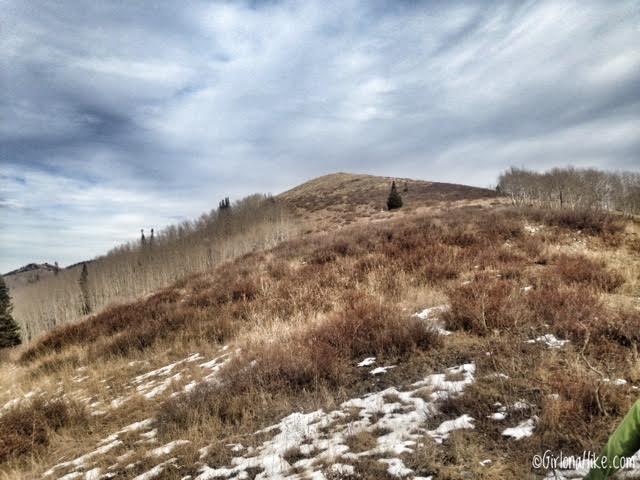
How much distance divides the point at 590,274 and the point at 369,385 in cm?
530

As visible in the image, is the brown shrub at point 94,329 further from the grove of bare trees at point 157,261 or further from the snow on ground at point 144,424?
the grove of bare trees at point 157,261

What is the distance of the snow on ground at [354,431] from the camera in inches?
104

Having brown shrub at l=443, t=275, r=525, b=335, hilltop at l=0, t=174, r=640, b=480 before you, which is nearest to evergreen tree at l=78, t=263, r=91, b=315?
hilltop at l=0, t=174, r=640, b=480

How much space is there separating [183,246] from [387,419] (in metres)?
55.5

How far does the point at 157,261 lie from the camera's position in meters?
54.1

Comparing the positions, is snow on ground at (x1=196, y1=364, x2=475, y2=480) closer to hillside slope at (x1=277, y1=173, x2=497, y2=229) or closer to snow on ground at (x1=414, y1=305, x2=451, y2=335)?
snow on ground at (x1=414, y1=305, x2=451, y2=335)

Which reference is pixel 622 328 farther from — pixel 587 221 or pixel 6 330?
pixel 6 330

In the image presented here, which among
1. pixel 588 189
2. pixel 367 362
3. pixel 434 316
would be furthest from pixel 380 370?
pixel 588 189

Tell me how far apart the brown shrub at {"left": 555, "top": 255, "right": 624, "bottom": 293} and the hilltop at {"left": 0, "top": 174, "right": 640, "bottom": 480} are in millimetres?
32

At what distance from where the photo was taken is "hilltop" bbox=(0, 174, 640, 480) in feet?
8.48

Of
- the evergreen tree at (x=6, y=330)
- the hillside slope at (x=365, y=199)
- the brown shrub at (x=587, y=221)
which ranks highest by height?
the hillside slope at (x=365, y=199)

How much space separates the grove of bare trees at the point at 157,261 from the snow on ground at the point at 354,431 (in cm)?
4338

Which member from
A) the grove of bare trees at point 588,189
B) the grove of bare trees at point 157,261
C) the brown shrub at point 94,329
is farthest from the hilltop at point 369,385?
the grove of bare trees at point 157,261

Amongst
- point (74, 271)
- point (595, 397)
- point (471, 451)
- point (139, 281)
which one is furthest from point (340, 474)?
point (74, 271)
